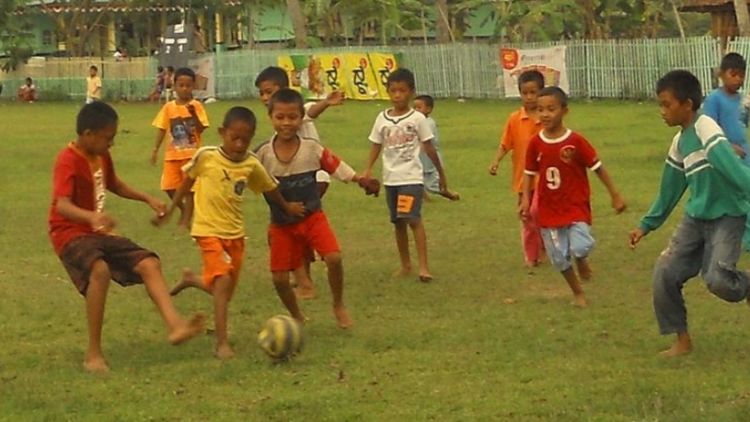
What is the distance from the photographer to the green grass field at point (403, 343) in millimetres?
6719

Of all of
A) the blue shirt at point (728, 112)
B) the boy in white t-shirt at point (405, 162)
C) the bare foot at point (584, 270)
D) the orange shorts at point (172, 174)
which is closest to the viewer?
the bare foot at point (584, 270)

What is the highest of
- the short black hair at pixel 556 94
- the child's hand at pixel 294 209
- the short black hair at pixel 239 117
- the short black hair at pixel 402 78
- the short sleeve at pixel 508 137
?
the short black hair at pixel 402 78

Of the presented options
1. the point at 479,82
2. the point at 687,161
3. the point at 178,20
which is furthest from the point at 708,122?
the point at 178,20

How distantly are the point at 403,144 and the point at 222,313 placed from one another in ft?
10.6

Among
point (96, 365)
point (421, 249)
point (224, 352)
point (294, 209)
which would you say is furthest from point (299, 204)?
point (421, 249)

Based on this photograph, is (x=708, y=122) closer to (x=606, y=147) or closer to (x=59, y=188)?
(x=59, y=188)

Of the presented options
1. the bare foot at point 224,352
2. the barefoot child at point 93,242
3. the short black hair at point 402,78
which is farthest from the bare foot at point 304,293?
the barefoot child at point 93,242

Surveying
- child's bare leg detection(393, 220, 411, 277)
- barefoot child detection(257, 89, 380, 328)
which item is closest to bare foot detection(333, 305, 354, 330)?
barefoot child detection(257, 89, 380, 328)

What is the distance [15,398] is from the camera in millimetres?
7047

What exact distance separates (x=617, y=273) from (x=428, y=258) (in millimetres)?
1749

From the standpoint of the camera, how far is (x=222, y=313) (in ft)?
26.3

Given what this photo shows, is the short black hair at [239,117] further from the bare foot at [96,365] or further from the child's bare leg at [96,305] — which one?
the bare foot at [96,365]

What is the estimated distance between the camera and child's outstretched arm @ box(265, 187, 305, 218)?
850 centimetres

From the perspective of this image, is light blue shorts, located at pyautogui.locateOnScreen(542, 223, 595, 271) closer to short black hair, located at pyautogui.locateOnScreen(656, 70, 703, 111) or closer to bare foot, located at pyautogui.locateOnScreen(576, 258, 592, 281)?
bare foot, located at pyautogui.locateOnScreen(576, 258, 592, 281)
